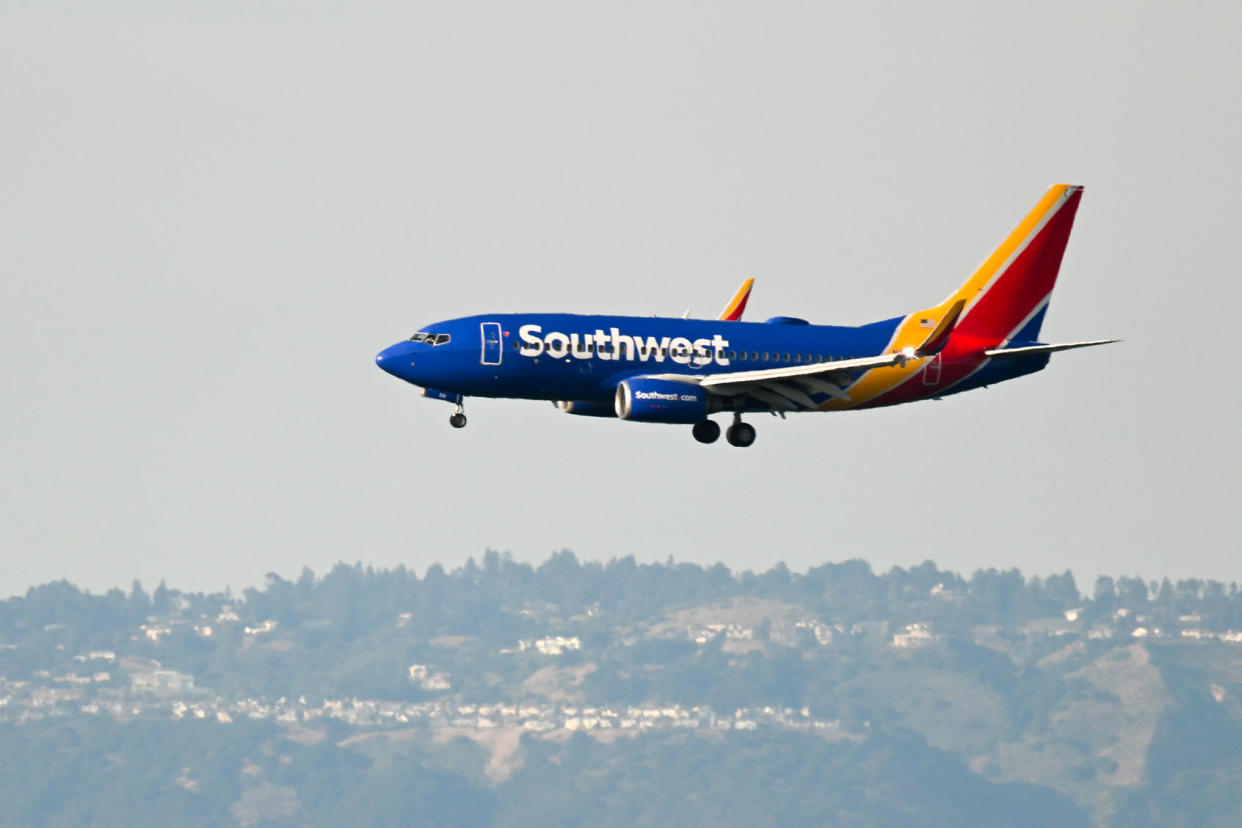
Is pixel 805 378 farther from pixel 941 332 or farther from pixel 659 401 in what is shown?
pixel 659 401

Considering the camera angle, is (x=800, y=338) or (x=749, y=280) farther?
(x=749, y=280)

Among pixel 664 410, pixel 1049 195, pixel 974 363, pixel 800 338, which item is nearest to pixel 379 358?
pixel 664 410

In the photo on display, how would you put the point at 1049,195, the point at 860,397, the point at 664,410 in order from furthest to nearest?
the point at 1049,195
the point at 860,397
the point at 664,410

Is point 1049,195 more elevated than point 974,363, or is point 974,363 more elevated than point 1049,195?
point 1049,195

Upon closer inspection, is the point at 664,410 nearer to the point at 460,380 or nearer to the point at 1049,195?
the point at 460,380

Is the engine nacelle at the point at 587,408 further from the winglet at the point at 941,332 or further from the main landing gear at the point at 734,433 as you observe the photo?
the winglet at the point at 941,332

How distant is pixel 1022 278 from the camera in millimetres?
108750

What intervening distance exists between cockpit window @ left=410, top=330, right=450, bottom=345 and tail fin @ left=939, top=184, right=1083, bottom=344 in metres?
Result: 25.8

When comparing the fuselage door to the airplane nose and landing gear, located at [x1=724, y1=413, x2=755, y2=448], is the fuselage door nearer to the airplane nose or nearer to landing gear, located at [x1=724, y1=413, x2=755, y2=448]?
the airplane nose

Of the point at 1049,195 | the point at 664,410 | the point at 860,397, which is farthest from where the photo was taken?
the point at 1049,195

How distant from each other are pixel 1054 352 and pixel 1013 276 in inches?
241

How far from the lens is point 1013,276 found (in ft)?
357

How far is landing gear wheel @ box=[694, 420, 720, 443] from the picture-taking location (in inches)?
3957

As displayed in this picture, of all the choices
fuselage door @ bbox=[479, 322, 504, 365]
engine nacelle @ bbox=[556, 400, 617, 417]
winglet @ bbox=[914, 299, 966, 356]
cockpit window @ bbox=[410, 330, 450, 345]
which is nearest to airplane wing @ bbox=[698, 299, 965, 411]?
winglet @ bbox=[914, 299, 966, 356]
